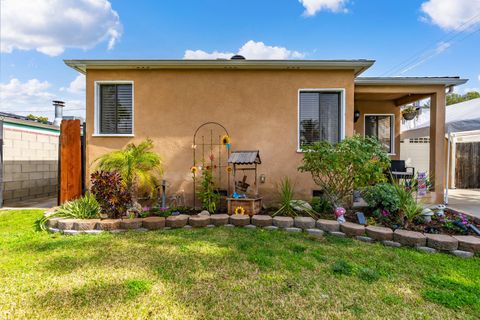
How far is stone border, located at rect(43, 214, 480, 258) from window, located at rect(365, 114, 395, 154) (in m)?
6.02

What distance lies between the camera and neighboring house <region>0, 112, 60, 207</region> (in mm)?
7594

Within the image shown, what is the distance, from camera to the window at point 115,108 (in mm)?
6613

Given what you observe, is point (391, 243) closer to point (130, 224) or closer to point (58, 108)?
point (130, 224)

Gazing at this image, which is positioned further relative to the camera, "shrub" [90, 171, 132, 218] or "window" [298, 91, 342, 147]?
"window" [298, 91, 342, 147]

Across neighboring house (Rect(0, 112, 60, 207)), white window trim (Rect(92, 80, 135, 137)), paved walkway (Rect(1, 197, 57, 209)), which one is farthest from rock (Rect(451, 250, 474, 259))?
neighboring house (Rect(0, 112, 60, 207))

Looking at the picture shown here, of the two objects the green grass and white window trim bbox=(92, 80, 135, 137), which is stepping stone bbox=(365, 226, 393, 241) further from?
white window trim bbox=(92, 80, 135, 137)

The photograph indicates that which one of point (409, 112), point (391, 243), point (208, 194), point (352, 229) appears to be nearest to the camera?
point (391, 243)

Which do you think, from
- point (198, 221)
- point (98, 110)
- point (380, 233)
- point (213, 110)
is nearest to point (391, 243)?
point (380, 233)

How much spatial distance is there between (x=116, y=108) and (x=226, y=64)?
3060mm

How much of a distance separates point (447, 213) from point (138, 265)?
20.2 feet

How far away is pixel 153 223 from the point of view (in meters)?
4.94

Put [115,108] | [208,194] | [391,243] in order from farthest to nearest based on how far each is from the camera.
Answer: [115,108] → [208,194] → [391,243]

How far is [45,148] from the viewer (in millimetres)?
9242

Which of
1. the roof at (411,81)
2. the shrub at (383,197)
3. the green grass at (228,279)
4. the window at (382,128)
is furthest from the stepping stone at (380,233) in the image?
the window at (382,128)
